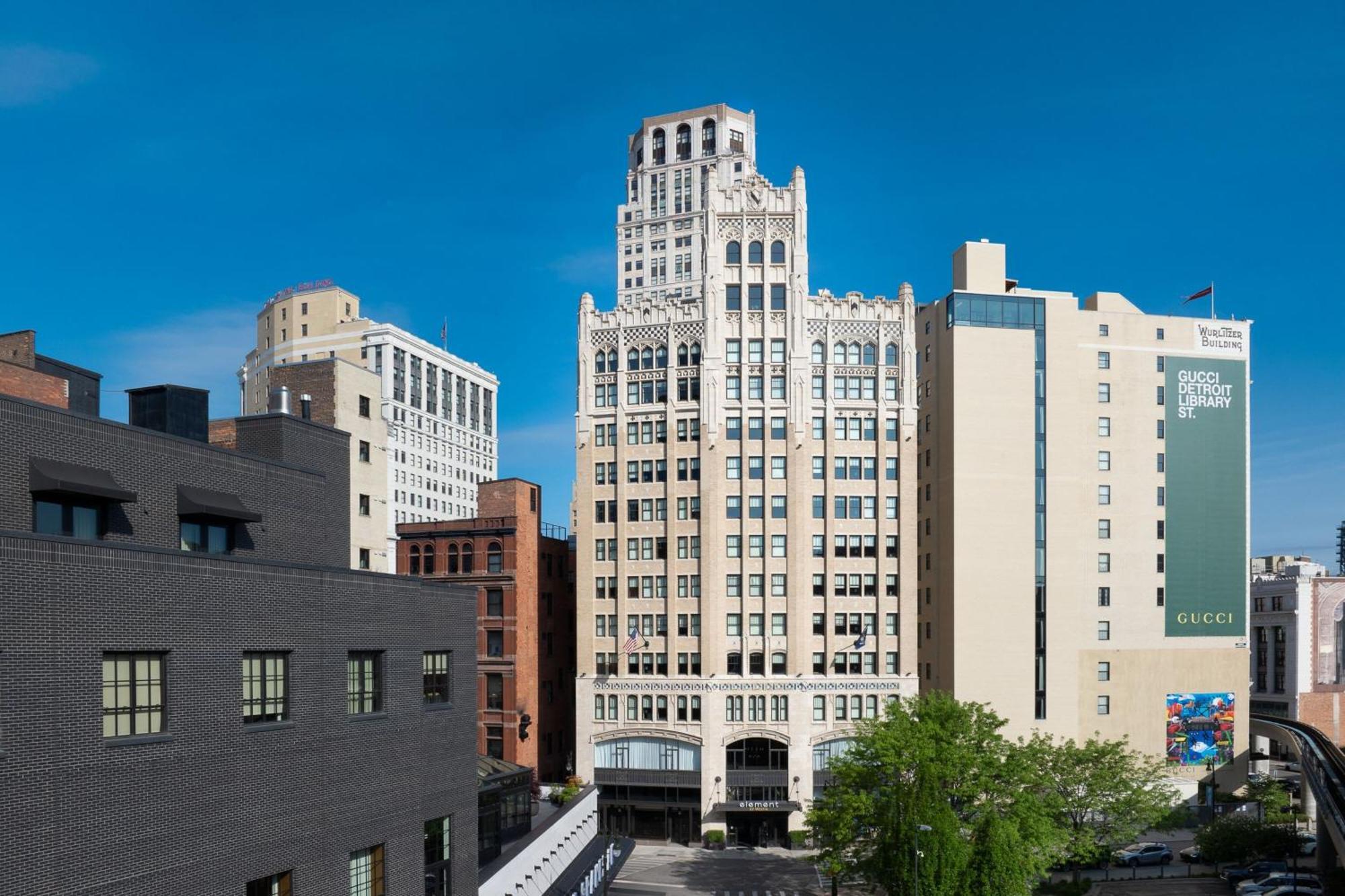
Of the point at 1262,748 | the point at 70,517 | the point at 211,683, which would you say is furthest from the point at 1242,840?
the point at 70,517

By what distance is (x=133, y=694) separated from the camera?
82.1 feet

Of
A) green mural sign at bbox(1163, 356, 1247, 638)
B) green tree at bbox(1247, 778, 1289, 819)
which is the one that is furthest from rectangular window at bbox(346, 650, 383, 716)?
green mural sign at bbox(1163, 356, 1247, 638)

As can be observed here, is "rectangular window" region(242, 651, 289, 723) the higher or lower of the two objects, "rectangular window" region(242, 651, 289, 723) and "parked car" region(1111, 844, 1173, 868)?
the higher

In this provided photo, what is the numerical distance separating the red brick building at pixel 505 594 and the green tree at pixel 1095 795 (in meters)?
39.3

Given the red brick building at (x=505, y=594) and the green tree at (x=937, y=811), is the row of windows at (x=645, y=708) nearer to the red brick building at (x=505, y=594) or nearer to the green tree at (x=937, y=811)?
the red brick building at (x=505, y=594)

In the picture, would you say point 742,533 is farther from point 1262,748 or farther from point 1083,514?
point 1262,748

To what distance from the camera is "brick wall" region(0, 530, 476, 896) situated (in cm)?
2238

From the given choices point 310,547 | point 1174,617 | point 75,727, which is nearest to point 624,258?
point 1174,617

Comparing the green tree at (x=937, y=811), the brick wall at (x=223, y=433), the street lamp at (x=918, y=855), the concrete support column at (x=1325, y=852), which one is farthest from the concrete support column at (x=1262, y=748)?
the brick wall at (x=223, y=433)

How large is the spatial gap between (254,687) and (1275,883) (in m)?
66.7

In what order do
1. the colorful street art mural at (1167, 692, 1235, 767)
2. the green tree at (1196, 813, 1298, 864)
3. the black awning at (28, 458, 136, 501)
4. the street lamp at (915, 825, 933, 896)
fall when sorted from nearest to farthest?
the black awning at (28, 458, 136, 501) → the street lamp at (915, 825, 933, 896) → the green tree at (1196, 813, 1298, 864) → the colorful street art mural at (1167, 692, 1235, 767)

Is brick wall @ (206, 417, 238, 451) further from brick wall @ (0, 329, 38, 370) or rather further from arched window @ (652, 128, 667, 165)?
arched window @ (652, 128, 667, 165)

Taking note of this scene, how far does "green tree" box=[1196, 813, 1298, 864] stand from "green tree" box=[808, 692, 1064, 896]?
16.4 meters

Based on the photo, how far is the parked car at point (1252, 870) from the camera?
69938mm
